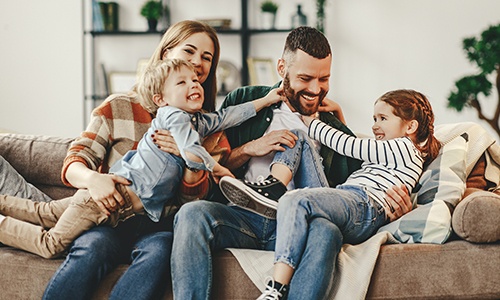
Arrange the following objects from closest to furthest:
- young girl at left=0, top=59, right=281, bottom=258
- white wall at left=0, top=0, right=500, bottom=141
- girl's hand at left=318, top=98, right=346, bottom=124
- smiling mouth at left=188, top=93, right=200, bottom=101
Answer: young girl at left=0, top=59, right=281, bottom=258 < smiling mouth at left=188, top=93, right=200, bottom=101 < girl's hand at left=318, top=98, right=346, bottom=124 < white wall at left=0, top=0, right=500, bottom=141

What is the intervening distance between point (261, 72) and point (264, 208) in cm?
306

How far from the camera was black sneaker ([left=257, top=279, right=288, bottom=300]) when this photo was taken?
1883 millimetres

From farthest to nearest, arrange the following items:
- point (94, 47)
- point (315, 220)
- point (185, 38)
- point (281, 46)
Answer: point (94, 47), point (281, 46), point (185, 38), point (315, 220)

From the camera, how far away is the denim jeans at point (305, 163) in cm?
231

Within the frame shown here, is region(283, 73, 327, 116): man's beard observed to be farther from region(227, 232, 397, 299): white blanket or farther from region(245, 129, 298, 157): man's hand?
region(227, 232, 397, 299): white blanket

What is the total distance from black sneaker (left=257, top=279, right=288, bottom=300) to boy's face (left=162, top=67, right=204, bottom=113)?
0.65m

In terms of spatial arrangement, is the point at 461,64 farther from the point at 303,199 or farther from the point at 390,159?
the point at 303,199

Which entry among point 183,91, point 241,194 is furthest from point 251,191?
point 183,91

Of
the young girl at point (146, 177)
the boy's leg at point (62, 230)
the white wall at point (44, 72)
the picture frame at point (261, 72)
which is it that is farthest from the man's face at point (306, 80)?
the white wall at point (44, 72)

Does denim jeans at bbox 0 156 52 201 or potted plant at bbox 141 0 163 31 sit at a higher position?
potted plant at bbox 141 0 163 31

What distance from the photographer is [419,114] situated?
2.37m

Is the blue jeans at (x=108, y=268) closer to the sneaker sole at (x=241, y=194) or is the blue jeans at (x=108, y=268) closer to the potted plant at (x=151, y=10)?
the sneaker sole at (x=241, y=194)

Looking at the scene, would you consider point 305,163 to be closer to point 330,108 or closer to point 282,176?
point 282,176

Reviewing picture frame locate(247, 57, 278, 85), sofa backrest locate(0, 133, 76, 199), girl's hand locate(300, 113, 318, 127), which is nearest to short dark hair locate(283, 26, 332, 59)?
girl's hand locate(300, 113, 318, 127)
